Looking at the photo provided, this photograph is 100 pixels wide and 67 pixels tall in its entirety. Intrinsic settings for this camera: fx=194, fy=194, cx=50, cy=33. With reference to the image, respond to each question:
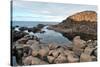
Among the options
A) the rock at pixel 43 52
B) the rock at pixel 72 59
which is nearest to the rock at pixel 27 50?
the rock at pixel 43 52

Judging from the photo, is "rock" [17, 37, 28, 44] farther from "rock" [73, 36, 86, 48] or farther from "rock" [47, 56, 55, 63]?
"rock" [73, 36, 86, 48]

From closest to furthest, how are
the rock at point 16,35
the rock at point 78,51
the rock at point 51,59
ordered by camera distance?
the rock at point 16,35
the rock at point 51,59
the rock at point 78,51

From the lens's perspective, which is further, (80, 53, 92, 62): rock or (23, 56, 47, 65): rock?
(80, 53, 92, 62): rock

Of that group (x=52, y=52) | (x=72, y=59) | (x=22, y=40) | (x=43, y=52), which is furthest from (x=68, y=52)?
(x=22, y=40)

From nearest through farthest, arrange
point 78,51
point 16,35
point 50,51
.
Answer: point 16,35, point 50,51, point 78,51

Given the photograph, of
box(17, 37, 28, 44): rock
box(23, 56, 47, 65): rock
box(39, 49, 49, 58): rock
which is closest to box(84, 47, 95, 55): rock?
box(39, 49, 49, 58): rock

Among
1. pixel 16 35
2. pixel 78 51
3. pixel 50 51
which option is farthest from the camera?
pixel 78 51

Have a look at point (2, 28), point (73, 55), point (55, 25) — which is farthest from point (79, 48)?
point (2, 28)

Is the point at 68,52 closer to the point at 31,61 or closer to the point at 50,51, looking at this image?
the point at 50,51

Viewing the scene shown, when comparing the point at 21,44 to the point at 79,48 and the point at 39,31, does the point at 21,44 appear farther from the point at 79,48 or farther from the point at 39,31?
the point at 79,48

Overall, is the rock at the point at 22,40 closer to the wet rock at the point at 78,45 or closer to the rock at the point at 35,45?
the rock at the point at 35,45

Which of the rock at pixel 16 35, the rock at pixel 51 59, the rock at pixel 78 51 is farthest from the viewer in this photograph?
the rock at pixel 78 51

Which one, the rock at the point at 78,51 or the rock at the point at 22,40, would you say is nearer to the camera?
the rock at the point at 22,40

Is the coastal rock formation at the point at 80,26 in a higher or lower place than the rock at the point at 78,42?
higher
